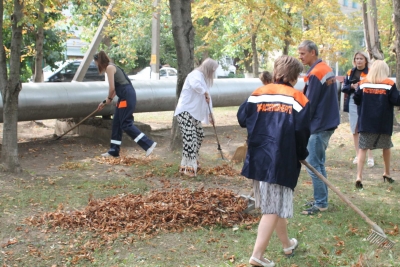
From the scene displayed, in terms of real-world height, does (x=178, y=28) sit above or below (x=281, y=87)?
above

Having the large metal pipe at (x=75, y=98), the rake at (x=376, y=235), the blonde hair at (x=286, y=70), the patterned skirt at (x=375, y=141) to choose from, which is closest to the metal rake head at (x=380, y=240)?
the rake at (x=376, y=235)

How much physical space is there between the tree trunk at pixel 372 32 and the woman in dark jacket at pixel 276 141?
1149 cm

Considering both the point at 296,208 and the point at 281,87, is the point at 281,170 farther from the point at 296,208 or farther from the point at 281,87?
the point at 296,208

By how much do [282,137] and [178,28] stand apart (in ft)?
19.1

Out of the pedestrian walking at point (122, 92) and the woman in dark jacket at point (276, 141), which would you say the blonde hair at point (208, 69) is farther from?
the woman in dark jacket at point (276, 141)

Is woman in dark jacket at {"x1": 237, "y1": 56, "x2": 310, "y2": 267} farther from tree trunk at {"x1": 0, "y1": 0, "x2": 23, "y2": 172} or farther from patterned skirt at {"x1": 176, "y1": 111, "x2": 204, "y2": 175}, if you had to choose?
tree trunk at {"x1": 0, "y1": 0, "x2": 23, "y2": 172}

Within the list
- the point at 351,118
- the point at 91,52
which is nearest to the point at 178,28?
the point at 351,118

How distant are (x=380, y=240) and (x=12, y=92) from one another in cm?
507

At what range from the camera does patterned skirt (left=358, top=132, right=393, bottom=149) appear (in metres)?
7.24

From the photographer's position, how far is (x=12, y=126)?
293 inches

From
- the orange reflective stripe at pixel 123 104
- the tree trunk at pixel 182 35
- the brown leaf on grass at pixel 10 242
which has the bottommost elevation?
the brown leaf on grass at pixel 10 242

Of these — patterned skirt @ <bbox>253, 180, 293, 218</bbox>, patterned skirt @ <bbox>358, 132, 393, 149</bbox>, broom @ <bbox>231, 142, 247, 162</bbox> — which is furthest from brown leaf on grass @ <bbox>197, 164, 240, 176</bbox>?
patterned skirt @ <bbox>253, 180, 293, 218</bbox>

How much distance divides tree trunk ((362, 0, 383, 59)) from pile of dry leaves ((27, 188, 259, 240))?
1055 centimetres

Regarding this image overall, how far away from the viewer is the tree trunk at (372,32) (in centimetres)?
1496
